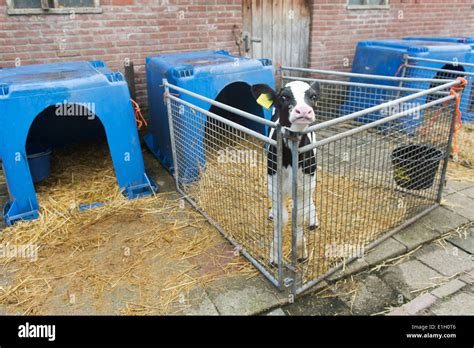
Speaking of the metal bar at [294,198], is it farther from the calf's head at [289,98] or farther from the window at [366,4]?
the window at [366,4]

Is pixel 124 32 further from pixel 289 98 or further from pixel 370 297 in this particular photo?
pixel 370 297

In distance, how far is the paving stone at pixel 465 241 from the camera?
3193mm

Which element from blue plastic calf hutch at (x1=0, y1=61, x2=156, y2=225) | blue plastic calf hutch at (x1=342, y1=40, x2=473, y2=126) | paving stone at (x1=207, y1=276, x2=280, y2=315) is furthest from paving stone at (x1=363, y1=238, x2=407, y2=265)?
blue plastic calf hutch at (x1=342, y1=40, x2=473, y2=126)

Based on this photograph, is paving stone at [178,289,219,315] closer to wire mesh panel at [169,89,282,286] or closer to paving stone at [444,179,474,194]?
wire mesh panel at [169,89,282,286]

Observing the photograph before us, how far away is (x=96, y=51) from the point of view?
5.12 m

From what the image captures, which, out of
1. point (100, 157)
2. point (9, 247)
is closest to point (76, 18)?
point (100, 157)

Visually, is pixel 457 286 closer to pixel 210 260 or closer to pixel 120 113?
pixel 210 260

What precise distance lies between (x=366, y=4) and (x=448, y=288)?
6.12 metres

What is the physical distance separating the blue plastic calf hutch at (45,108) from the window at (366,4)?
4973 millimetres

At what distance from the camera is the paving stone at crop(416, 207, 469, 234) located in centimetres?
348

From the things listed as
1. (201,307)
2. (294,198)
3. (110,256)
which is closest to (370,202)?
(294,198)

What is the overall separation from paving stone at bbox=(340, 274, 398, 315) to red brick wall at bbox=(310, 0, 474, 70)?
16.3ft
